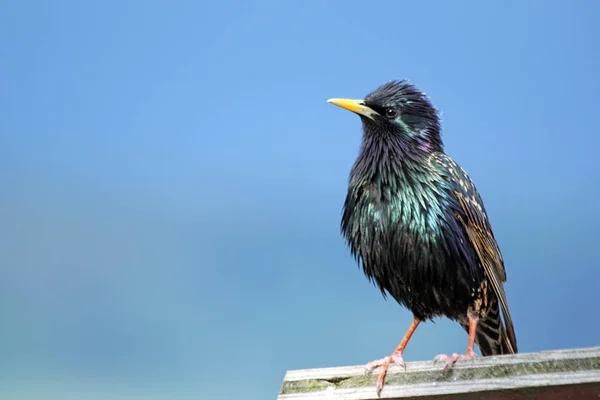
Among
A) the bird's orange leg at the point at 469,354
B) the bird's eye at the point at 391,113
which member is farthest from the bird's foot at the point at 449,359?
the bird's eye at the point at 391,113

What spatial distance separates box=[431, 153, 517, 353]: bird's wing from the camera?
12.3 feet

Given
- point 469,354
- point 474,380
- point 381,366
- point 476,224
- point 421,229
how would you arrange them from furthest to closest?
1. point 476,224
2. point 421,229
3. point 469,354
4. point 381,366
5. point 474,380

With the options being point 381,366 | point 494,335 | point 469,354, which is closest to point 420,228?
point 469,354

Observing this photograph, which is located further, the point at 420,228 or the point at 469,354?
the point at 420,228

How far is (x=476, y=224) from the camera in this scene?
3.78 m

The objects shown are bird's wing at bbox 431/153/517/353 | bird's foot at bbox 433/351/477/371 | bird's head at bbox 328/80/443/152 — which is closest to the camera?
bird's foot at bbox 433/351/477/371

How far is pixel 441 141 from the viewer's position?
13.5ft

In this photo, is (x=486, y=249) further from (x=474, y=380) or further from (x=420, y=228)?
(x=474, y=380)

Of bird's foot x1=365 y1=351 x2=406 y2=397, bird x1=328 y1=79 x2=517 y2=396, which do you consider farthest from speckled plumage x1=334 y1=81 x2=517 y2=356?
bird's foot x1=365 y1=351 x2=406 y2=397

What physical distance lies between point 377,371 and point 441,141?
1840 mm

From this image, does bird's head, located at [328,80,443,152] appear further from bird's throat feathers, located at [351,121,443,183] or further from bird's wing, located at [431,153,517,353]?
bird's wing, located at [431,153,517,353]

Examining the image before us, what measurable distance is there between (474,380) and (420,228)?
1.20m

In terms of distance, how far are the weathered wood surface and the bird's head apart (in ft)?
5.36

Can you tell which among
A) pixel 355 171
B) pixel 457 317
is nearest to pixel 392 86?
pixel 355 171
